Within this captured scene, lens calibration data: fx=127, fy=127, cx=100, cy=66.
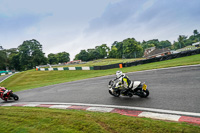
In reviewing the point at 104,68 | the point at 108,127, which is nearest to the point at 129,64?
the point at 104,68

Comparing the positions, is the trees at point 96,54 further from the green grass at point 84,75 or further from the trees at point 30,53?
the green grass at point 84,75

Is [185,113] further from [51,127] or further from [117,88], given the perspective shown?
[51,127]

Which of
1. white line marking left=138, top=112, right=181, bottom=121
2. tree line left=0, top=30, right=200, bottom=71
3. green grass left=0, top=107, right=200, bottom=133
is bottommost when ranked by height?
white line marking left=138, top=112, right=181, bottom=121

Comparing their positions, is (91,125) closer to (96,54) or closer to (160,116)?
(160,116)

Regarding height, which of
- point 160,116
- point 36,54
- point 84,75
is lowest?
point 160,116

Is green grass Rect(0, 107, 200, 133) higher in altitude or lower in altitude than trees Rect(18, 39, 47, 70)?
lower

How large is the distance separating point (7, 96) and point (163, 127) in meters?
11.2

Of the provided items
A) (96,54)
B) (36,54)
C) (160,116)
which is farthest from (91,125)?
(96,54)

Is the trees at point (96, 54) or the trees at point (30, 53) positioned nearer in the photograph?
the trees at point (30, 53)

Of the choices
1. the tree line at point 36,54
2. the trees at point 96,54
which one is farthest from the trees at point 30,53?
the trees at point 96,54

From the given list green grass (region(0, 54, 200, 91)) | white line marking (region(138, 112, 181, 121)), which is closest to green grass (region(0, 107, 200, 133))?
white line marking (region(138, 112, 181, 121))

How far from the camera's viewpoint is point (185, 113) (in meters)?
4.10

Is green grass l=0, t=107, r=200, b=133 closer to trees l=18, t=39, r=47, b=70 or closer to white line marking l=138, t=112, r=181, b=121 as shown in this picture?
white line marking l=138, t=112, r=181, b=121

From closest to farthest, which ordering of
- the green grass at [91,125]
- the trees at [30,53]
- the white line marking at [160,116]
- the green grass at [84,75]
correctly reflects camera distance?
the green grass at [91,125] < the white line marking at [160,116] < the green grass at [84,75] < the trees at [30,53]
